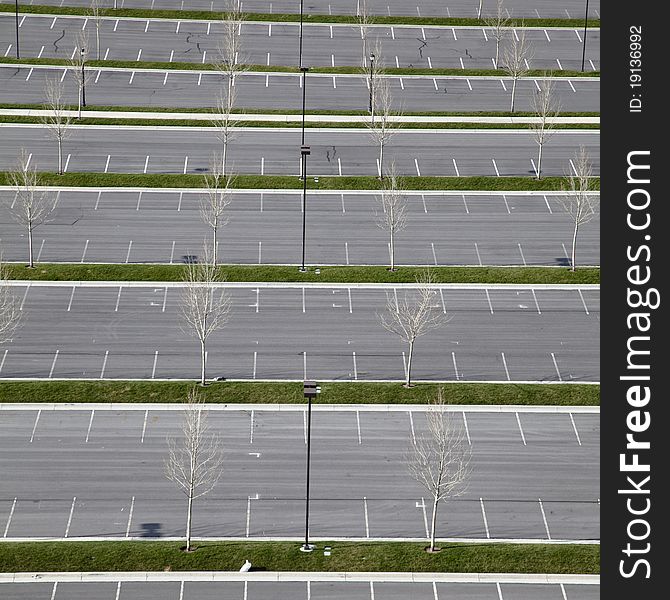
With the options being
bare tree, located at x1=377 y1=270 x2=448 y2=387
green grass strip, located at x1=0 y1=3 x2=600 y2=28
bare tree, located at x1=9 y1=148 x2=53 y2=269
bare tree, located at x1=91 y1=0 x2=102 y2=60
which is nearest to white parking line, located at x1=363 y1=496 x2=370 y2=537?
bare tree, located at x1=377 y1=270 x2=448 y2=387

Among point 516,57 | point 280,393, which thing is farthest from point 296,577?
point 516,57

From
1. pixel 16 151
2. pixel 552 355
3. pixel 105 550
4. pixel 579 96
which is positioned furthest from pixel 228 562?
pixel 579 96

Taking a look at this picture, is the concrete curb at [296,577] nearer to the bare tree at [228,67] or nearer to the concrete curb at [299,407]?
the concrete curb at [299,407]

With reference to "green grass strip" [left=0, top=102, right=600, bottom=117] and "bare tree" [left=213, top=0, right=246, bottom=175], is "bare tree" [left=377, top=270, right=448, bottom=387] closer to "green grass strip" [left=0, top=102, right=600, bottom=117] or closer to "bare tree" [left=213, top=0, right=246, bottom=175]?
"bare tree" [left=213, top=0, right=246, bottom=175]

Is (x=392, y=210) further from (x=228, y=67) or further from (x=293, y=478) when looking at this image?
(x=228, y=67)

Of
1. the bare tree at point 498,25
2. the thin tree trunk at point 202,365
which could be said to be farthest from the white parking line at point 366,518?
the bare tree at point 498,25
